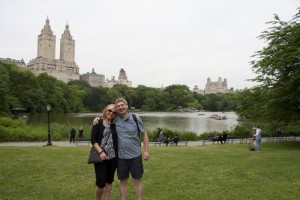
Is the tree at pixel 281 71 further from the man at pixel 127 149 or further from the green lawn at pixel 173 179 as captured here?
the man at pixel 127 149

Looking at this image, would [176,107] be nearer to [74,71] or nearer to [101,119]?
[74,71]

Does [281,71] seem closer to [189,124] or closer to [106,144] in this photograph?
[106,144]

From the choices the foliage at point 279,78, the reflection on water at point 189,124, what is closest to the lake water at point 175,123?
the reflection on water at point 189,124

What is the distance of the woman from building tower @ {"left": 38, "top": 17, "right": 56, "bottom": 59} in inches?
7410

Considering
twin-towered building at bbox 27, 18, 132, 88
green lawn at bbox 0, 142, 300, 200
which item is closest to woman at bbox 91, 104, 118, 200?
green lawn at bbox 0, 142, 300, 200

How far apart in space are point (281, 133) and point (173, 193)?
28.6 metres

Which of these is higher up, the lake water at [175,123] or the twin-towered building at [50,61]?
the twin-towered building at [50,61]

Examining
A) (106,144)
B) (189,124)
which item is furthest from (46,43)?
(106,144)

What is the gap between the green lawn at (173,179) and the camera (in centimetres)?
659

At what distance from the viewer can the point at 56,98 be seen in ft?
278

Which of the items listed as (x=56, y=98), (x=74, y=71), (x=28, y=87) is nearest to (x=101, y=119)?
(x=28, y=87)

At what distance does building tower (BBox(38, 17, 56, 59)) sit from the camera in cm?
18538

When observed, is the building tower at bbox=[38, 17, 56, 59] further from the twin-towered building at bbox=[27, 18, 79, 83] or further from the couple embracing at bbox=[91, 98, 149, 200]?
the couple embracing at bbox=[91, 98, 149, 200]

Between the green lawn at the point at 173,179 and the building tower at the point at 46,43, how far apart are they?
605ft
